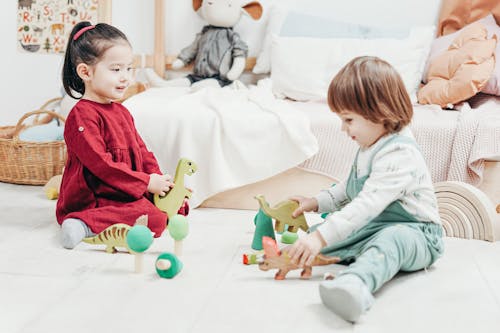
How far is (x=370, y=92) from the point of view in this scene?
1.36 m

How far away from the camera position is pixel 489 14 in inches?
101

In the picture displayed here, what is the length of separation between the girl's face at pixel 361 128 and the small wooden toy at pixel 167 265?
0.47m

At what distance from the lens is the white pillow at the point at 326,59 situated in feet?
8.20

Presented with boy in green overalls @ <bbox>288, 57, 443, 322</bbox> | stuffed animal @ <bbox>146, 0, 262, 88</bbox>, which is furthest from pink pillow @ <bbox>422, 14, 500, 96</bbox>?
boy in green overalls @ <bbox>288, 57, 443, 322</bbox>

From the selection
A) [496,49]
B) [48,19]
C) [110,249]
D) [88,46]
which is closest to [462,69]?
[496,49]

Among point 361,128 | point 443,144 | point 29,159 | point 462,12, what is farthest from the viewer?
point 462,12

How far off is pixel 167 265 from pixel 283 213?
367 millimetres

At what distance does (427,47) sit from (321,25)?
432mm

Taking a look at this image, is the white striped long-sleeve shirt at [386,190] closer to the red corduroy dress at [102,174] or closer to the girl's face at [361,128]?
the girl's face at [361,128]

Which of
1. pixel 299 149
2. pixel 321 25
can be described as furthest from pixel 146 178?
pixel 321 25

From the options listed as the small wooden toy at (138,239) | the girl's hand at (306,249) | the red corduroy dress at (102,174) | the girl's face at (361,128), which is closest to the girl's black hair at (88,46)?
the red corduroy dress at (102,174)

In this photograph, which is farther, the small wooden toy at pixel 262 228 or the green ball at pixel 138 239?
the small wooden toy at pixel 262 228

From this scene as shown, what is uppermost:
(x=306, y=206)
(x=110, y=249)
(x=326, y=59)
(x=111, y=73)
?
(x=111, y=73)

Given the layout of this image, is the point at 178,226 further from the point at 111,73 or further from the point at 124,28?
the point at 124,28
